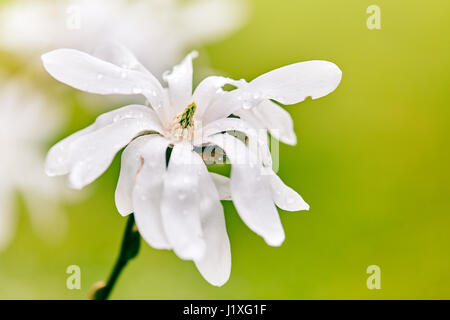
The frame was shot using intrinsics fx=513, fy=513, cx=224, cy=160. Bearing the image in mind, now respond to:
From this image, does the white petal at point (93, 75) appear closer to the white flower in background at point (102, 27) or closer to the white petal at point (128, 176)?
the white petal at point (128, 176)

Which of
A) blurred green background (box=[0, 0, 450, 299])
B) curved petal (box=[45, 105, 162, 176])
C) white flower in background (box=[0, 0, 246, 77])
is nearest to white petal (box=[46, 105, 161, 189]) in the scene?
curved petal (box=[45, 105, 162, 176])

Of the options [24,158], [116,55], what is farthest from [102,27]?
[116,55]

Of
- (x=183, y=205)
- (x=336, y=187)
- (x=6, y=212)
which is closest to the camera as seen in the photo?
(x=183, y=205)

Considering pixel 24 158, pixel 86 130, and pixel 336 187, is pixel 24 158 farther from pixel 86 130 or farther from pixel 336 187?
pixel 336 187
